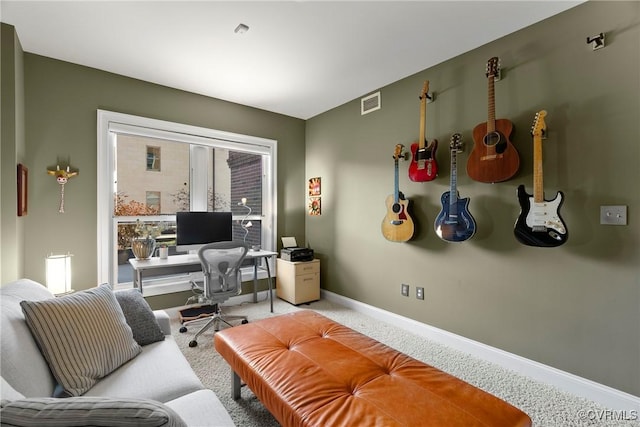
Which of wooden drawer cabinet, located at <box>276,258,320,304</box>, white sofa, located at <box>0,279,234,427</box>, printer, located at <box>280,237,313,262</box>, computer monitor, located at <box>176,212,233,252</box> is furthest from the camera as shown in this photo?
printer, located at <box>280,237,313,262</box>

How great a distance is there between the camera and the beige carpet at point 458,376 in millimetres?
1758

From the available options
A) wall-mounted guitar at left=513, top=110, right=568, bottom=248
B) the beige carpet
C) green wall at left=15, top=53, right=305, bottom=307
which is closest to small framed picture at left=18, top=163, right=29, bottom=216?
green wall at left=15, top=53, right=305, bottom=307

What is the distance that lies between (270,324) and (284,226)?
2.38m

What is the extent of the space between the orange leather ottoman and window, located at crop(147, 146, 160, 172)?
2.37 meters

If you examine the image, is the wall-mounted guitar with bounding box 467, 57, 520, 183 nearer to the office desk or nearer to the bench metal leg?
the bench metal leg

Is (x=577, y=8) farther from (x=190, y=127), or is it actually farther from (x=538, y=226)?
(x=190, y=127)

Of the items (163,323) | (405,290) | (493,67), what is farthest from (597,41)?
(163,323)

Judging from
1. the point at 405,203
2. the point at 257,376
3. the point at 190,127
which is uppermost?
the point at 190,127

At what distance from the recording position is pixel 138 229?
126 inches

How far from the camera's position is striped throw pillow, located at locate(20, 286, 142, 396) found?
4.04ft

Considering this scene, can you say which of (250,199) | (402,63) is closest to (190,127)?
(250,199)

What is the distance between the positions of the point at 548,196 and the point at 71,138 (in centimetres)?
410

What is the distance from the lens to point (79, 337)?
1.32 meters

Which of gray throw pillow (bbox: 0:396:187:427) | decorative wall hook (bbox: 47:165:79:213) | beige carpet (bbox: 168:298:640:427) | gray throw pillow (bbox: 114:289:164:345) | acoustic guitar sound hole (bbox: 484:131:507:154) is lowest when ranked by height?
beige carpet (bbox: 168:298:640:427)
